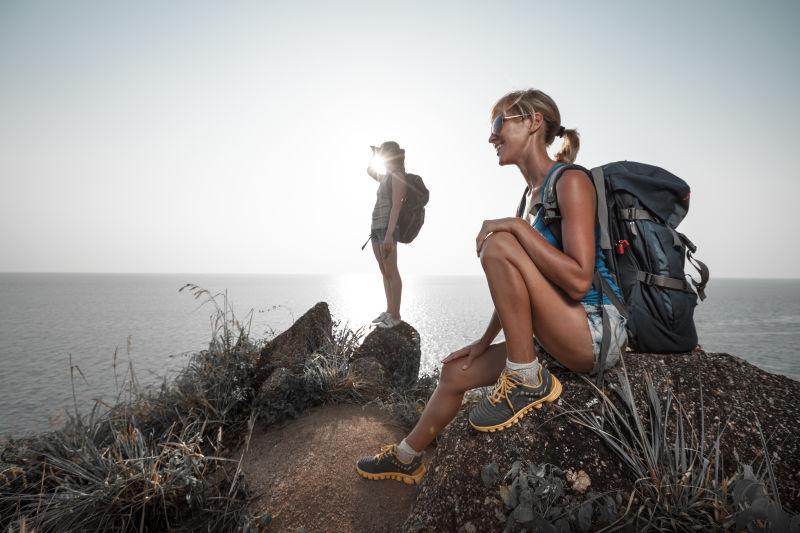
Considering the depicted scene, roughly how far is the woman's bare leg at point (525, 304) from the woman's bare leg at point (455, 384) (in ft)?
1.42

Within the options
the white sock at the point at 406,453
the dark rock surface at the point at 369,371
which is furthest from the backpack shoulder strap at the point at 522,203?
the dark rock surface at the point at 369,371

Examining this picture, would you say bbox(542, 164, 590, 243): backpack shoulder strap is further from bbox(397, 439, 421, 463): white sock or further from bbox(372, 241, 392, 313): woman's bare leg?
bbox(372, 241, 392, 313): woman's bare leg

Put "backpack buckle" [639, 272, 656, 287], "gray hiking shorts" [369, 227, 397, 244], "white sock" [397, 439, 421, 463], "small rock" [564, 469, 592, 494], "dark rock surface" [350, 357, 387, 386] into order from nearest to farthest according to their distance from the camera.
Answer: "small rock" [564, 469, 592, 494], "backpack buckle" [639, 272, 656, 287], "white sock" [397, 439, 421, 463], "dark rock surface" [350, 357, 387, 386], "gray hiking shorts" [369, 227, 397, 244]

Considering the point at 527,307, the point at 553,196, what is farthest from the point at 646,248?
the point at 527,307

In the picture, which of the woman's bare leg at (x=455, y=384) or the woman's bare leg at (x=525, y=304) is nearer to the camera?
the woman's bare leg at (x=525, y=304)

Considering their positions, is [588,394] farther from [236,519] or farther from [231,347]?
[231,347]

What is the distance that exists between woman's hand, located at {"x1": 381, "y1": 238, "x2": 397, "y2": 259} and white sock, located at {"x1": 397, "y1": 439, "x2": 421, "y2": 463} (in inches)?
146

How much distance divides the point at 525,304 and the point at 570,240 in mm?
460

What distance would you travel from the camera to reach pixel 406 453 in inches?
114

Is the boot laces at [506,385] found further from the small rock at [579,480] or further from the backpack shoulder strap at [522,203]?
the backpack shoulder strap at [522,203]

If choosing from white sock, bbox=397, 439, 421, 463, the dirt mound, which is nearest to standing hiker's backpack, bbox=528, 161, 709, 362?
white sock, bbox=397, 439, 421, 463

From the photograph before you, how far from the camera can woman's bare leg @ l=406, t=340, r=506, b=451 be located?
2.56 meters

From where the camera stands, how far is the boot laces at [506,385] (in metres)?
2.12

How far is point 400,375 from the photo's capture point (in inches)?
217
